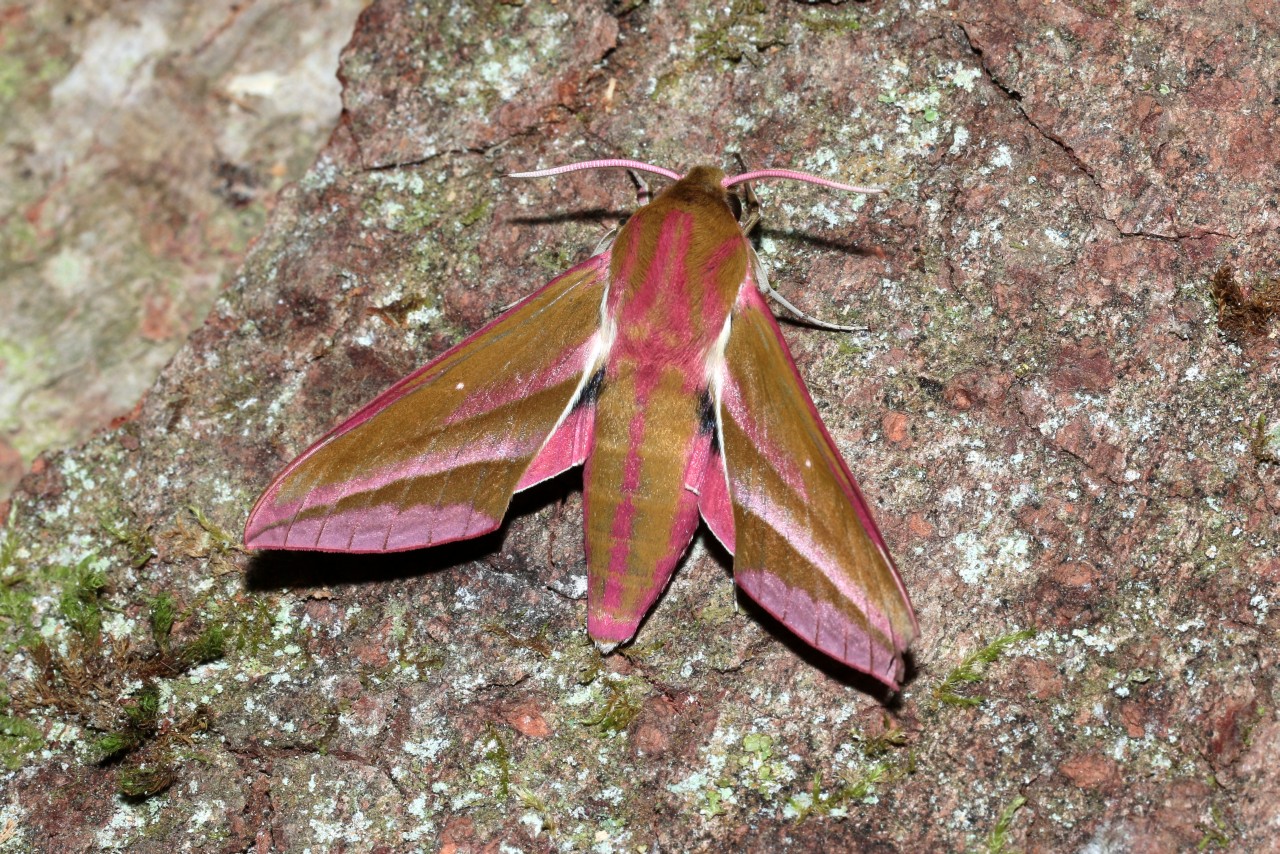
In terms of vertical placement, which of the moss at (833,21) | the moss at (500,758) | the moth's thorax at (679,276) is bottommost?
the moss at (500,758)

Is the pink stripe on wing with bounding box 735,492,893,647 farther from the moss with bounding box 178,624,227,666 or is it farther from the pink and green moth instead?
the moss with bounding box 178,624,227,666

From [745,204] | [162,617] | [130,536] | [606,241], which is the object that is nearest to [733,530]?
[606,241]

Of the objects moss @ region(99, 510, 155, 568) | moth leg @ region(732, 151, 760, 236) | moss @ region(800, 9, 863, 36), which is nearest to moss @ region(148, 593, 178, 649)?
moss @ region(99, 510, 155, 568)

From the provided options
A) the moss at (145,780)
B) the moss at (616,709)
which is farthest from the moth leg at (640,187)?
the moss at (145,780)

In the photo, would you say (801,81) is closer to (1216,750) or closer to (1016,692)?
(1016,692)

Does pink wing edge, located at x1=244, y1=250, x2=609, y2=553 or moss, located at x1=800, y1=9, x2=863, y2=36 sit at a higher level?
moss, located at x1=800, y1=9, x2=863, y2=36

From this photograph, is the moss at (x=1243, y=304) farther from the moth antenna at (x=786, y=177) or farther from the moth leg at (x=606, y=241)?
the moth leg at (x=606, y=241)

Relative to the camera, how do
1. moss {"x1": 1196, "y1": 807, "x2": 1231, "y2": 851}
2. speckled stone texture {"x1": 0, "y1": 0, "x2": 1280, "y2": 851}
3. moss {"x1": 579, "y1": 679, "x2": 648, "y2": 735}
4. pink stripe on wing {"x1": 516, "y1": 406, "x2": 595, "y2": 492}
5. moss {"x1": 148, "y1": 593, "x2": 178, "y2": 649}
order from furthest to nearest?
moss {"x1": 148, "y1": 593, "x2": 178, "y2": 649} < pink stripe on wing {"x1": 516, "y1": 406, "x2": 595, "y2": 492} < moss {"x1": 579, "y1": 679, "x2": 648, "y2": 735} < speckled stone texture {"x1": 0, "y1": 0, "x2": 1280, "y2": 851} < moss {"x1": 1196, "y1": 807, "x2": 1231, "y2": 851}

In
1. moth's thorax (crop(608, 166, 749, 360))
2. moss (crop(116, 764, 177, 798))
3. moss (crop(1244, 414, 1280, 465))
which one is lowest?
moss (crop(1244, 414, 1280, 465))
